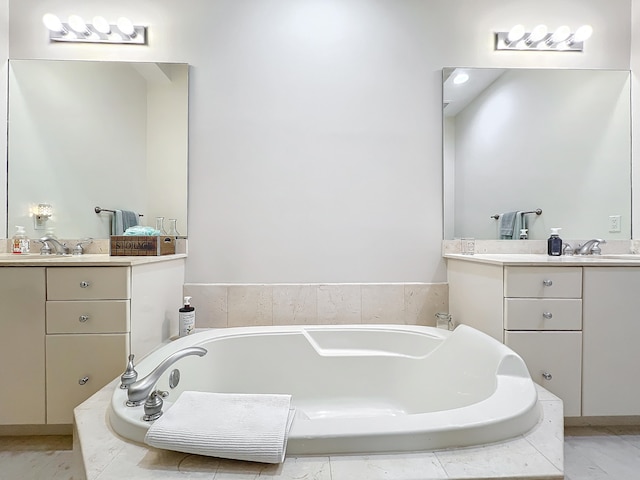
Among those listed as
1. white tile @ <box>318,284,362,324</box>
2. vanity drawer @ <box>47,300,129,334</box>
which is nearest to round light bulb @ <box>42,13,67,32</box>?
vanity drawer @ <box>47,300,129,334</box>

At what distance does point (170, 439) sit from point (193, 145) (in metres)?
1.56

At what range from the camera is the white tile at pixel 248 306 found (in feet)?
6.18

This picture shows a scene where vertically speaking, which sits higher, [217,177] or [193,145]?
[193,145]

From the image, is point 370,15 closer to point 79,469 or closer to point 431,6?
point 431,6

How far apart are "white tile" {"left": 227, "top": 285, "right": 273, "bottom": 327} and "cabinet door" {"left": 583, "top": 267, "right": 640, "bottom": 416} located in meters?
1.54

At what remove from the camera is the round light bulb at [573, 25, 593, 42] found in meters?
1.93

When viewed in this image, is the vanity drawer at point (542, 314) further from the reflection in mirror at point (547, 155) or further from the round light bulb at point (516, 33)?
the round light bulb at point (516, 33)

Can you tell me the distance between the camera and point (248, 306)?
1886 millimetres

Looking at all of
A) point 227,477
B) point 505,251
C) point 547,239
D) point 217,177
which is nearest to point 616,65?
point 547,239

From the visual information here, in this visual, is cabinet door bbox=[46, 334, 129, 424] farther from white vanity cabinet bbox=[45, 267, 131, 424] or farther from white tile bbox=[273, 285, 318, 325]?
white tile bbox=[273, 285, 318, 325]

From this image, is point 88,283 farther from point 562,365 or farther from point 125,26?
point 562,365

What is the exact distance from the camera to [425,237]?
6.39ft

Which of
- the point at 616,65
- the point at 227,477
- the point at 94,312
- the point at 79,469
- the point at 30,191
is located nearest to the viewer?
the point at 227,477

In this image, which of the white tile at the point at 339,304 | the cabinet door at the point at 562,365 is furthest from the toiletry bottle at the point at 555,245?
the white tile at the point at 339,304
